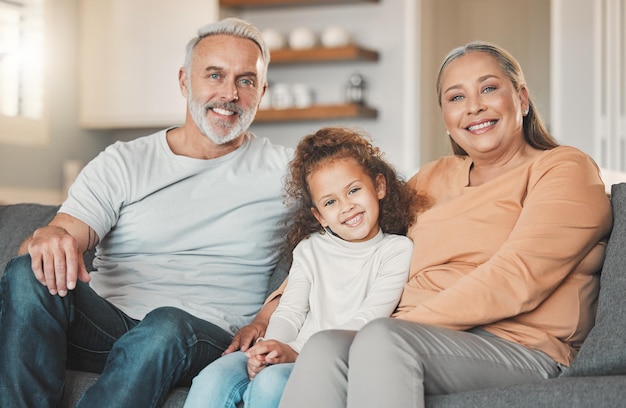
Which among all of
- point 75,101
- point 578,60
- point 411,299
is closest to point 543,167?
point 411,299

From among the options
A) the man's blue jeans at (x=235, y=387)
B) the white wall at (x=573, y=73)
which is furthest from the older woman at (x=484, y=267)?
the white wall at (x=573, y=73)

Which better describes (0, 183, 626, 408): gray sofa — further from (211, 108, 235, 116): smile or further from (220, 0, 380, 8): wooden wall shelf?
(220, 0, 380, 8): wooden wall shelf

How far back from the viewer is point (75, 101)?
527 cm

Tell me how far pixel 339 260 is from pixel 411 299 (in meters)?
0.21

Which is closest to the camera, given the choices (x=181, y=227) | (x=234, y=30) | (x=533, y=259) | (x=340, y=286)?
(x=533, y=259)

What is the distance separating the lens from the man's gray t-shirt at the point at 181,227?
232 cm

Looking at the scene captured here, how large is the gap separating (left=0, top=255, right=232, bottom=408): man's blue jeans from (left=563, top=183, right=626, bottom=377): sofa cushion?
82 cm

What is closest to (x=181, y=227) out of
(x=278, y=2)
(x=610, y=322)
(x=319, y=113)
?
(x=610, y=322)

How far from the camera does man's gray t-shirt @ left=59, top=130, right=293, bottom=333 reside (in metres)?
2.32

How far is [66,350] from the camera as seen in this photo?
2.13 m

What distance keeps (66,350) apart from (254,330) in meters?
0.44

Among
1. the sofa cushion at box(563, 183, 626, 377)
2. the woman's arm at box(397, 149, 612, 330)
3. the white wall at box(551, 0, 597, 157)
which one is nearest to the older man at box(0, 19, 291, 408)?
the woman's arm at box(397, 149, 612, 330)

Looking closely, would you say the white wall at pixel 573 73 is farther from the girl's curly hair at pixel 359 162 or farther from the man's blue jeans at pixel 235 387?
the man's blue jeans at pixel 235 387

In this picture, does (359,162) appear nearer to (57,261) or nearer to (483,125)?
(483,125)
